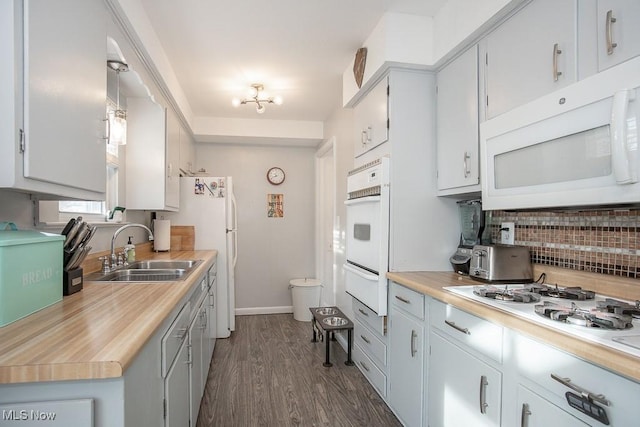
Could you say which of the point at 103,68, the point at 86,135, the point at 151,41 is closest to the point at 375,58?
the point at 151,41

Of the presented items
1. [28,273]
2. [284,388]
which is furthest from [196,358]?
[28,273]

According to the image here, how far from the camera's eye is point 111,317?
1.13 meters

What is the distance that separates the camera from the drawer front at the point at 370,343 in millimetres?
2385

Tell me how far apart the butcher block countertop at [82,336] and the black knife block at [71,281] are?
0.03m

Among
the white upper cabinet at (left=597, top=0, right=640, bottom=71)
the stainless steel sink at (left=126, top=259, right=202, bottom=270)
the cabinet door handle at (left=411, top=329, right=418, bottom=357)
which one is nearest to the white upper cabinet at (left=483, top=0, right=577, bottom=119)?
the white upper cabinet at (left=597, top=0, right=640, bottom=71)

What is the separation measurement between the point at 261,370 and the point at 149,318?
2021 millimetres

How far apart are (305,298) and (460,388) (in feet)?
9.61

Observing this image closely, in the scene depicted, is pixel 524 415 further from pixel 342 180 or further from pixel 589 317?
pixel 342 180

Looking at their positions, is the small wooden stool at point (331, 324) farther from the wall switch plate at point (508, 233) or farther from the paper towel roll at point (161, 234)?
the paper towel roll at point (161, 234)

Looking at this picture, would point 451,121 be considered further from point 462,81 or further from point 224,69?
point 224,69

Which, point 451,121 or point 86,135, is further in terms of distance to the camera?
point 451,121

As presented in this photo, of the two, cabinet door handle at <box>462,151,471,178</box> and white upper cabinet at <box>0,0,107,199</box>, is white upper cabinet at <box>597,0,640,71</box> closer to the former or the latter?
cabinet door handle at <box>462,151,471,178</box>

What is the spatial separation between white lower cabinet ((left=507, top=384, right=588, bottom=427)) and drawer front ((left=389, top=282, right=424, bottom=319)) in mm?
725

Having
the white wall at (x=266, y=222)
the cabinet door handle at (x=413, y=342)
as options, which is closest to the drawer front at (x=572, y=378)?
the cabinet door handle at (x=413, y=342)
